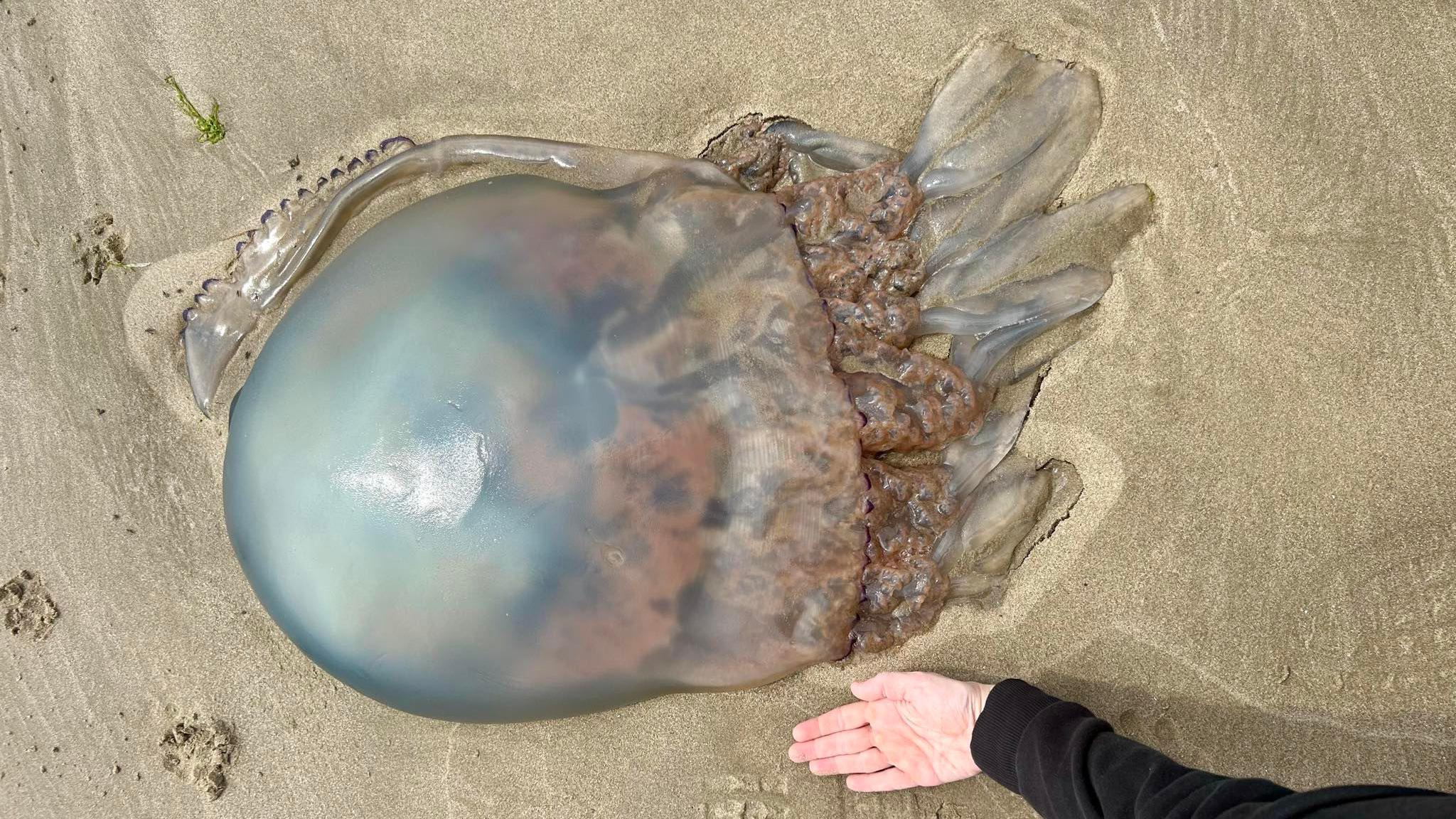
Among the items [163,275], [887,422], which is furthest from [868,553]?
[163,275]

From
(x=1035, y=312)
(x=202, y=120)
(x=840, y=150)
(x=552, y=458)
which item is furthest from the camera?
(x=202, y=120)

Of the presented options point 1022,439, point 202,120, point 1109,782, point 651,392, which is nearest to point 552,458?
point 651,392

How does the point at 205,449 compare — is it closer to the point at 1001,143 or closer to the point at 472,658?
the point at 472,658

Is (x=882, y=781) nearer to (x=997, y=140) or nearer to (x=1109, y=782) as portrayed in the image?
(x=1109, y=782)

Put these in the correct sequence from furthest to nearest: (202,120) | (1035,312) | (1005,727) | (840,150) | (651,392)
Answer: (202,120) < (840,150) < (1035,312) < (1005,727) < (651,392)

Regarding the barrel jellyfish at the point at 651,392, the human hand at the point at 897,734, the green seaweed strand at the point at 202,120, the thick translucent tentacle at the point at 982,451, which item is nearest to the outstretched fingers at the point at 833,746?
the human hand at the point at 897,734

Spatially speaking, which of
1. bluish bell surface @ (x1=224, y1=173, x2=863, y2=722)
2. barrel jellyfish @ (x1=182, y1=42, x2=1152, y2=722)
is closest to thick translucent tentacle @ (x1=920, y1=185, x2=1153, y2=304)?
barrel jellyfish @ (x1=182, y1=42, x2=1152, y2=722)

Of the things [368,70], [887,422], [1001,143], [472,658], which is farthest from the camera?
[368,70]

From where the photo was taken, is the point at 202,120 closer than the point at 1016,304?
No
